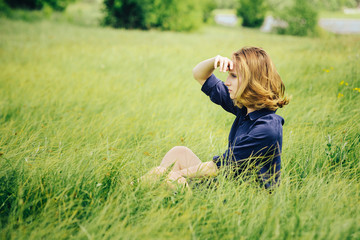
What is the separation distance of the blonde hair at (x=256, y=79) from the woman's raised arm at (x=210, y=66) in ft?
0.24

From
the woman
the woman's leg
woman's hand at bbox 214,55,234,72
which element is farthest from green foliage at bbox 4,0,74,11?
the woman

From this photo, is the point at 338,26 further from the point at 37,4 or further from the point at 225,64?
the point at 37,4

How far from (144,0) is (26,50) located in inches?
461

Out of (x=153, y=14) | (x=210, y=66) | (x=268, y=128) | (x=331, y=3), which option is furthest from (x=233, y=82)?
(x=331, y=3)

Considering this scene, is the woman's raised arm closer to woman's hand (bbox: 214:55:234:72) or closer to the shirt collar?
woman's hand (bbox: 214:55:234:72)

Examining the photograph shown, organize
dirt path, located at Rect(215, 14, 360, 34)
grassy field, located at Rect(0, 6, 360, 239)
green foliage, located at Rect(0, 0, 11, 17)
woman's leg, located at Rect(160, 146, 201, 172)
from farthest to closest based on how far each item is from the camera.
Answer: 1. green foliage, located at Rect(0, 0, 11, 17)
2. dirt path, located at Rect(215, 14, 360, 34)
3. woman's leg, located at Rect(160, 146, 201, 172)
4. grassy field, located at Rect(0, 6, 360, 239)

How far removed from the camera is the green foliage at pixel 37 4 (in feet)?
69.8

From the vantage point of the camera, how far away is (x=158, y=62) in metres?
6.43

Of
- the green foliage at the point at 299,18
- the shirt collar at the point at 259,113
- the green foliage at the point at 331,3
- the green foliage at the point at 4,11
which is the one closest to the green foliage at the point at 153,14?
the green foliage at the point at 299,18

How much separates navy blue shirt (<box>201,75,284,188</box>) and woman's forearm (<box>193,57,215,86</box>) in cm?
39

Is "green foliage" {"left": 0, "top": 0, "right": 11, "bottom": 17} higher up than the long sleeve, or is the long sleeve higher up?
"green foliage" {"left": 0, "top": 0, "right": 11, "bottom": 17}

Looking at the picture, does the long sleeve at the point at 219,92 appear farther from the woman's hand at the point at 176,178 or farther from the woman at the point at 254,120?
the woman's hand at the point at 176,178

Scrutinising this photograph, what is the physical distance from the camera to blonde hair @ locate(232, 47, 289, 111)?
186 cm

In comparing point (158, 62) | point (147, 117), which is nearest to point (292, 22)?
point (158, 62)
